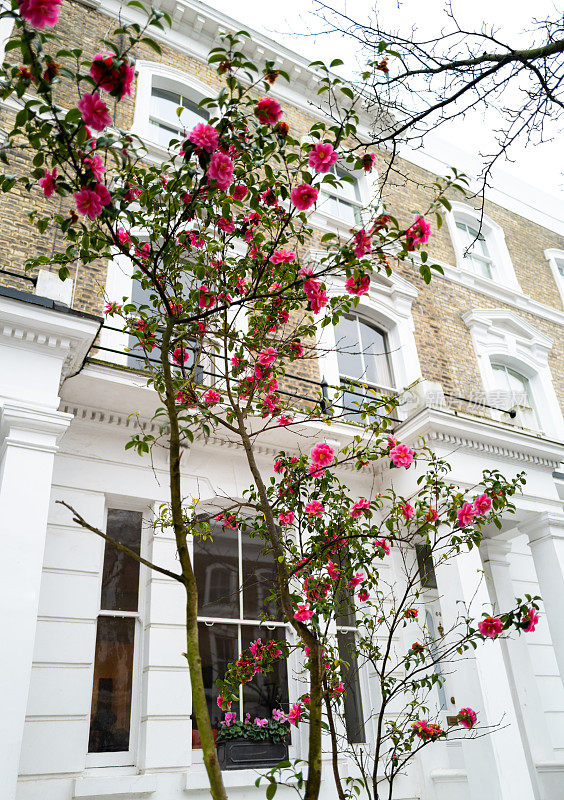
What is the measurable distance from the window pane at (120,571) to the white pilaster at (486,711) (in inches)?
130

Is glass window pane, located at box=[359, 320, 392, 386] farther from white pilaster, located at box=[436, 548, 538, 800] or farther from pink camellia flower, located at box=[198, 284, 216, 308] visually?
pink camellia flower, located at box=[198, 284, 216, 308]

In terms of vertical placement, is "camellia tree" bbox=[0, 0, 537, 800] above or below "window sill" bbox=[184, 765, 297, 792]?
above

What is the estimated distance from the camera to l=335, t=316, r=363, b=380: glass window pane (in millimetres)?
9617

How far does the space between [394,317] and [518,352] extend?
312 cm

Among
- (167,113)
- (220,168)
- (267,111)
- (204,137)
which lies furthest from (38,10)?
(167,113)

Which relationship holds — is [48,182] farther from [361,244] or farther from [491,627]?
[491,627]

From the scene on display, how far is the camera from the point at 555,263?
1475 cm

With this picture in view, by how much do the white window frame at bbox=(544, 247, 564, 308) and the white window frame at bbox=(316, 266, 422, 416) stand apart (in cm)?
531

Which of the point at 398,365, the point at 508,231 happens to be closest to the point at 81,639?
the point at 398,365

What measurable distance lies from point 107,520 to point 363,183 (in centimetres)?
849

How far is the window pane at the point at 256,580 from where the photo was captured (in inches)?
277

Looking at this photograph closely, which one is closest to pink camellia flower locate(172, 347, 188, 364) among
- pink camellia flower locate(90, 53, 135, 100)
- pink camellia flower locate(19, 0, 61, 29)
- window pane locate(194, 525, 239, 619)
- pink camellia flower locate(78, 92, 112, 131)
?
pink camellia flower locate(78, 92, 112, 131)

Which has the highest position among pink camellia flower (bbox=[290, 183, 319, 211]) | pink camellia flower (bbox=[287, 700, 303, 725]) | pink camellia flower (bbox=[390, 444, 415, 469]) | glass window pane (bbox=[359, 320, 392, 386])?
glass window pane (bbox=[359, 320, 392, 386])

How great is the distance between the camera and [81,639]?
5.78 m
